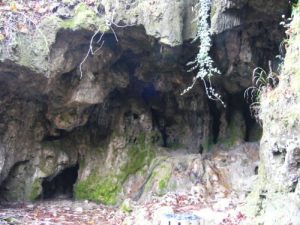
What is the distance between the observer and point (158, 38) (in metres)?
6.68

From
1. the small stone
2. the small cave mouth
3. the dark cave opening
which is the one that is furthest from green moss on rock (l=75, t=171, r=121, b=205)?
the dark cave opening

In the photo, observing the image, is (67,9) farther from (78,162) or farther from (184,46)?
(78,162)

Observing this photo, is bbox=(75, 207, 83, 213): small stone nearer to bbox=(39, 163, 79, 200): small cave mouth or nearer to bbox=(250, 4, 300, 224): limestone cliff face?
bbox=(39, 163, 79, 200): small cave mouth

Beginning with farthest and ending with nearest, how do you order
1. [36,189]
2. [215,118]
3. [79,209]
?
[215,118] < [36,189] < [79,209]

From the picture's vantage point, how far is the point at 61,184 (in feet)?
31.5

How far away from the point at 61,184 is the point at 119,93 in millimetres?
2578

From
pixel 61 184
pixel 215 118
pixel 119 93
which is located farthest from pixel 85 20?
pixel 61 184

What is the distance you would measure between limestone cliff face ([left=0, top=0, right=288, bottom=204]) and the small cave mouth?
0.36 m

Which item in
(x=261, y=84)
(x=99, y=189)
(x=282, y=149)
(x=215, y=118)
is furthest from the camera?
(x=215, y=118)

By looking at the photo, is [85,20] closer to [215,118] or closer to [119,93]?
[119,93]

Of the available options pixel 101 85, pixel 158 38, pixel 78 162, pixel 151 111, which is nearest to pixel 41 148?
pixel 78 162

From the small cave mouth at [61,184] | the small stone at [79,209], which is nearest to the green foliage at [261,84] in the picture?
the small stone at [79,209]

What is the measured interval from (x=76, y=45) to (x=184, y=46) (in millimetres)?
1931

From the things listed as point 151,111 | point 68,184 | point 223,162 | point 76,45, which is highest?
point 76,45
